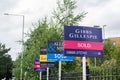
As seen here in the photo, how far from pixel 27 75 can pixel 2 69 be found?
229 feet

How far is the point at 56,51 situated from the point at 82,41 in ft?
28.4

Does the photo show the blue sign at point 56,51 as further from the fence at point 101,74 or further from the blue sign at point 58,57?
the fence at point 101,74

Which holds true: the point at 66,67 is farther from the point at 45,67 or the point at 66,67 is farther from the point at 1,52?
the point at 1,52

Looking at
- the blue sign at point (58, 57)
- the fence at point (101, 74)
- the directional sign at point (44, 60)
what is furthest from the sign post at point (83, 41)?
the directional sign at point (44, 60)

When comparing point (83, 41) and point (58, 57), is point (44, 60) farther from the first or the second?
point (83, 41)

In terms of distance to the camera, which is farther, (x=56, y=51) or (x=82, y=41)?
(x=56, y=51)

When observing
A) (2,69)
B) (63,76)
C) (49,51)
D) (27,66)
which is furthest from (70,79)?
(2,69)

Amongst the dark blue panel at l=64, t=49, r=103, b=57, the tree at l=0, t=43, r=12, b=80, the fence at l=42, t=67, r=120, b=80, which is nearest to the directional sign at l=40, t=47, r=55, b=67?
the fence at l=42, t=67, r=120, b=80

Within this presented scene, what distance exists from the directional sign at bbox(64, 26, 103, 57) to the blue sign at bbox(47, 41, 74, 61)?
312 inches

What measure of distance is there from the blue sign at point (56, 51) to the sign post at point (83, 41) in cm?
792

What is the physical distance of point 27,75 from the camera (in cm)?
4131

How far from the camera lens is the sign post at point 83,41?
19406 mm

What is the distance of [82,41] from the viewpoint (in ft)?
63.9

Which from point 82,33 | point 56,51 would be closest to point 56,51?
point 56,51
